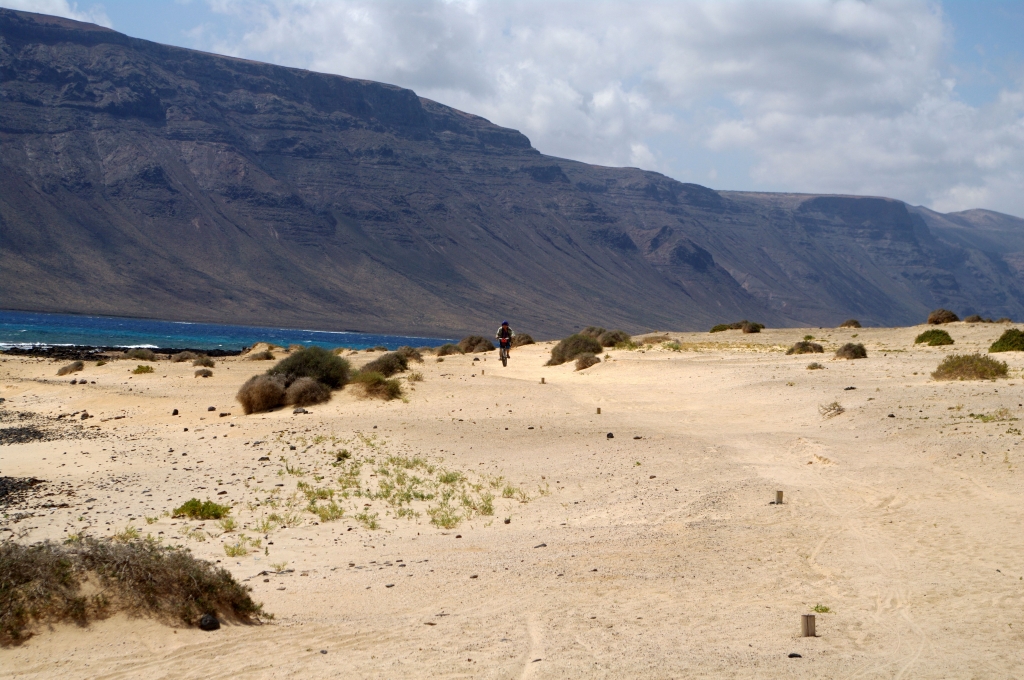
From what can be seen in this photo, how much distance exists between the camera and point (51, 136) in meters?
168

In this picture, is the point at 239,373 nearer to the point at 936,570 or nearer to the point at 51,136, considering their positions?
the point at 936,570

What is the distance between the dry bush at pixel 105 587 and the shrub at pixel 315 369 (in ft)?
55.3

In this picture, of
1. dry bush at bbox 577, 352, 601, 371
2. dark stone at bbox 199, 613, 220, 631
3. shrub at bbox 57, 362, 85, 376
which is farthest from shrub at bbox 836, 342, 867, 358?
shrub at bbox 57, 362, 85, 376

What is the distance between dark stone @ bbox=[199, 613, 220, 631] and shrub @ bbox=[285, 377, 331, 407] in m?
15.8

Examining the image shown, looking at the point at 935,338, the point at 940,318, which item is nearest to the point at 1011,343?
the point at 935,338

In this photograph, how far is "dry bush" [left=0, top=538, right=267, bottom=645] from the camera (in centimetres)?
682

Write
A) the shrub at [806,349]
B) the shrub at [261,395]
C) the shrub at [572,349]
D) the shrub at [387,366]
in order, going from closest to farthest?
the shrub at [261,395] < the shrub at [387,366] < the shrub at [806,349] < the shrub at [572,349]

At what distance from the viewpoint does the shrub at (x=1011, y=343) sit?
27900 mm

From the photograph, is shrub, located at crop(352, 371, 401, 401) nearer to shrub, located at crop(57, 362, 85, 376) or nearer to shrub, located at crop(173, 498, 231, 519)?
shrub, located at crop(173, 498, 231, 519)

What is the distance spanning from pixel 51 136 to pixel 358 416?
171652 millimetres

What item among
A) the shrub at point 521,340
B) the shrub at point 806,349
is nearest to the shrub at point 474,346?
the shrub at point 521,340

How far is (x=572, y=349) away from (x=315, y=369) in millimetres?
14715

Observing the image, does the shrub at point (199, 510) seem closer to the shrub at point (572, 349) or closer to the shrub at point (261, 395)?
the shrub at point (261, 395)

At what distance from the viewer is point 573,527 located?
12.1 meters
